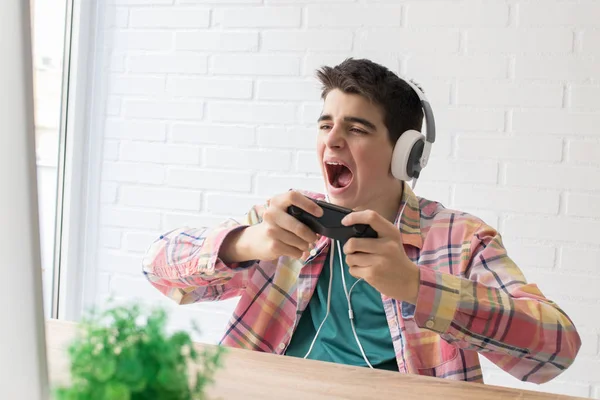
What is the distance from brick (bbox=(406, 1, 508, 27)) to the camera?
190cm

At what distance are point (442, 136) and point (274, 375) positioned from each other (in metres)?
1.23

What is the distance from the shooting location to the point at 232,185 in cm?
217

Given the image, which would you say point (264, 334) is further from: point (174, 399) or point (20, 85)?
point (20, 85)

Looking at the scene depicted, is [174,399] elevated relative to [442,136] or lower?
lower

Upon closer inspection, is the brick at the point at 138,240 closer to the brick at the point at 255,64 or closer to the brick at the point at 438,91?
the brick at the point at 255,64

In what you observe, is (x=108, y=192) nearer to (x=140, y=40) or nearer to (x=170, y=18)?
(x=140, y=40)

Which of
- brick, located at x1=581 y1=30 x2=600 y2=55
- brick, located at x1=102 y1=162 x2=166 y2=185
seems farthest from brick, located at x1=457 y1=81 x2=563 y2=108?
brick, located at x1=102 y1=162 x2=166 y2=185

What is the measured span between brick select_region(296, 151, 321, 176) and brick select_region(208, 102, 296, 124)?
115 mm

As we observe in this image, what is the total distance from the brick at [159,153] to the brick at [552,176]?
1034mm

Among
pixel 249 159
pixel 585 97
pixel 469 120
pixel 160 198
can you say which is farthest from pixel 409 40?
pixel 160 198

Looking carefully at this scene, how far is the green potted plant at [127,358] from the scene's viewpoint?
1.28ft

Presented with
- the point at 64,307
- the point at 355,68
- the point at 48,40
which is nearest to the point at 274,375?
the point at 355,68

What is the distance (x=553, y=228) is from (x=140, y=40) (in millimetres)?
1504

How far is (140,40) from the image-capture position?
228 cm
